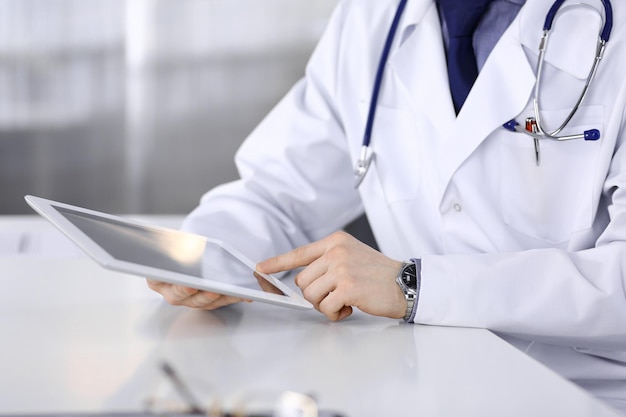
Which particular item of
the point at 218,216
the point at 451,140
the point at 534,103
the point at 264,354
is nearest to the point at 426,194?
the point at 451,140

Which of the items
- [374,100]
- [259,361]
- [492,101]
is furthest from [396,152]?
[259,361]

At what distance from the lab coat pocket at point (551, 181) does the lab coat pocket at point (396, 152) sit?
6.5 inches

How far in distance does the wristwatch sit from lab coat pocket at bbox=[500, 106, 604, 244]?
31 centimetres

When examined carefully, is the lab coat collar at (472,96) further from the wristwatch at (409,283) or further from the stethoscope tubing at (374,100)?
the wristwatch at (409,283)

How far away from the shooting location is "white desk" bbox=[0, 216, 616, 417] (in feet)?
2.10

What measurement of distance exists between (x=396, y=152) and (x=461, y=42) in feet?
0.73

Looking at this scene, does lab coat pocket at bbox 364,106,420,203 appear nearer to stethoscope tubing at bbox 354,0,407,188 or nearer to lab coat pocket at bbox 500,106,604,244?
stethoscope tubing at bbox 354,0,407,188

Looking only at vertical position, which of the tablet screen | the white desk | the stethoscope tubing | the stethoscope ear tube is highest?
the stethoscope ear tube

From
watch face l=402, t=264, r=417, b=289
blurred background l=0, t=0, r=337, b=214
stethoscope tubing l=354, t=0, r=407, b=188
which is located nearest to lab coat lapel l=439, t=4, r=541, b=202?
stethoscope tubing l=354, t=0, r=407, b=188

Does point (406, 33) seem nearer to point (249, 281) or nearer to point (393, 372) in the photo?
point (249, 281)

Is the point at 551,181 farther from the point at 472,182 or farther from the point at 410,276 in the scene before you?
the point at 410,276

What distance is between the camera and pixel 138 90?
2.25m

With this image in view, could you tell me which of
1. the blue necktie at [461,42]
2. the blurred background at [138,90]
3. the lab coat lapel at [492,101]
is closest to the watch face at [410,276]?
the lab coat lapel at [492,101]

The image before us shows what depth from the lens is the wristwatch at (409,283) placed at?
3.12 ft
